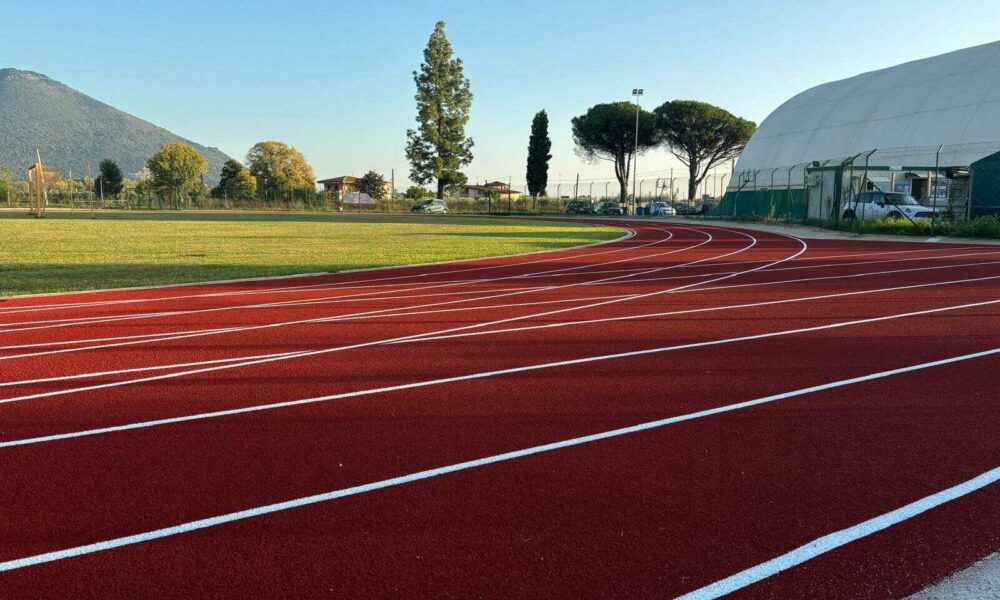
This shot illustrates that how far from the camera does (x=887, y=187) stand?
1385 inches

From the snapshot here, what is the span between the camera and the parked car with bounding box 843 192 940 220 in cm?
2742

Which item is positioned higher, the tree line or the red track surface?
the tree line

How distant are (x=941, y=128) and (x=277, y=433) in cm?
4577

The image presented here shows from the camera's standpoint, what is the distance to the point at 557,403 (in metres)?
5.04

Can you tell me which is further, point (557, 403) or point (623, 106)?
point (623, 106)

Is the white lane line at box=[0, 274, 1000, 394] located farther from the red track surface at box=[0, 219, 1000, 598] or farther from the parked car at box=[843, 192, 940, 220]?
the parked car at box=[843, 192, 940, 220]

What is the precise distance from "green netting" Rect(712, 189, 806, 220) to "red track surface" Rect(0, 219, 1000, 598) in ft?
94.9

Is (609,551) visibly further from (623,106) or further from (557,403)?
(623,106)

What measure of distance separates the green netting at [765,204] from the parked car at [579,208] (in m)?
13.3

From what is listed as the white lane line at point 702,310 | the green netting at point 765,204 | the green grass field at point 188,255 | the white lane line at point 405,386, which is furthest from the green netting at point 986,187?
the white lane line at point 405,386

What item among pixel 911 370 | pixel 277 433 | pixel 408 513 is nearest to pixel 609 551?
pixel 408 513

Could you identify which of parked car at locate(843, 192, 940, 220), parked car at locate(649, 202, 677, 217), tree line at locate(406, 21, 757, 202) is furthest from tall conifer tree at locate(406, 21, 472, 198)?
parked car at locate(843, 192, 940, 220)

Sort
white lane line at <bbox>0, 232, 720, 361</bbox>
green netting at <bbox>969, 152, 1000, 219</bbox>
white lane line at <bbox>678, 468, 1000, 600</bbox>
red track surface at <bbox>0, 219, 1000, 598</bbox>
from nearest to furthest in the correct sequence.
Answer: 1. white lane line at <bbox>678, 468, 1000, 600</bbox>
2. red track surface at <bbox>0, 219, 1000, 598</bbox>
3. white lane line at <bbox>0, 232, 720, 361</bbox>
4. green netting at <bbox>969, 152, 1000, 219</bbox>

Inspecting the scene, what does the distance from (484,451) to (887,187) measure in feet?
122
